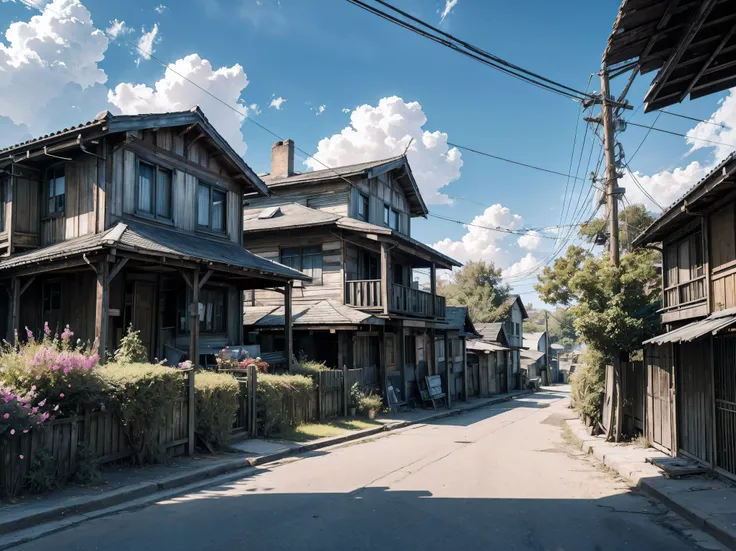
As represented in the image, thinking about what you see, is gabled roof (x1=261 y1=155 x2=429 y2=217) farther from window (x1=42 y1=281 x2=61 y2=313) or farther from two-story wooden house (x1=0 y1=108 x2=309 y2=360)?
window (x1=42 y1=281 x2=61 y2=313)

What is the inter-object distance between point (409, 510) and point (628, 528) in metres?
2.73

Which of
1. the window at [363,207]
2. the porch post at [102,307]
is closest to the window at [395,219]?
the window at [363,207]

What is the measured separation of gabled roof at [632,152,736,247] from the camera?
9117mm

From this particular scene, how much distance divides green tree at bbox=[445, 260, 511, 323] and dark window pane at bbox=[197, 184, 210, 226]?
136 ft

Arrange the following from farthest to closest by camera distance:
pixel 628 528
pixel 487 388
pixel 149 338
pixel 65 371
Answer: pixel 487 388 < pixel 149 338 < pixel 65 371 < pixel 628 528

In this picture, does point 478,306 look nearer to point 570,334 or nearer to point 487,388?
point 487,388

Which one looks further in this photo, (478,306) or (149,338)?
(478,306)

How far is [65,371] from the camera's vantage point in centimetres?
843

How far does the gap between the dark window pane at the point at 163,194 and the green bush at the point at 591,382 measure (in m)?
12.2

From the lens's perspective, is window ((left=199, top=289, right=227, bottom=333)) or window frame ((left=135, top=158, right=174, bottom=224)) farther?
window ((left=199, top=289, right=227, bottom=333))

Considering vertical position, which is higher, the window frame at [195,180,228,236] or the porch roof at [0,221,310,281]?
the window frame at [195,180,228,236]

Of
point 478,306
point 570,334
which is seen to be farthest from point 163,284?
point 570,334

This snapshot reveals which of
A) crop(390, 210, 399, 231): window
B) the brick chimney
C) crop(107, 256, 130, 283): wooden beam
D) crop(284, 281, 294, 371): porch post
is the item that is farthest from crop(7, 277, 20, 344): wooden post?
crop(390, 210, 399, 231): window

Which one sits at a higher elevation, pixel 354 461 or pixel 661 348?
pixel 661 348
